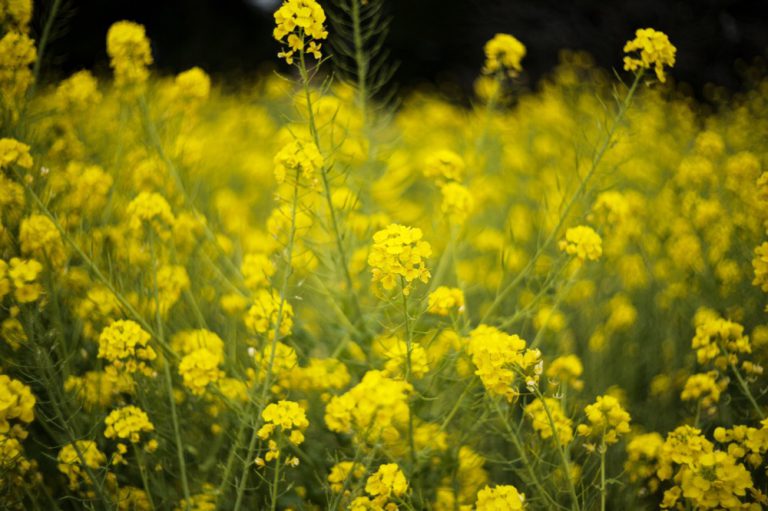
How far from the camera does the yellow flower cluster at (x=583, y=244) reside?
1.82m

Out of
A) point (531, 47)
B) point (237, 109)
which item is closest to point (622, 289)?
point (237, 109)

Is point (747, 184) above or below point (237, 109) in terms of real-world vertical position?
above

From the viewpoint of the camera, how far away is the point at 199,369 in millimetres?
1586

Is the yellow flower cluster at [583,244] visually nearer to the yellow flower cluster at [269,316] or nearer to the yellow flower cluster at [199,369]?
the yellow flower cluster at [269,316]

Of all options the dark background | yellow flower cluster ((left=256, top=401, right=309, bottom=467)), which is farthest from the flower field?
the dark background

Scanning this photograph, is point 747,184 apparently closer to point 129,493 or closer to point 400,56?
point 129,493

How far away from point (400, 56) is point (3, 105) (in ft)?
25.1

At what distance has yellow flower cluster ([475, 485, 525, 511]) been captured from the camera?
1271 mm

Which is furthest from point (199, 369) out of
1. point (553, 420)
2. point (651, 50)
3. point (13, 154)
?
point (651, 50)

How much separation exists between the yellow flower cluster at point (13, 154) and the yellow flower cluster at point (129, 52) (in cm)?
55

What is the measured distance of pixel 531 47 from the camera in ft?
24.2

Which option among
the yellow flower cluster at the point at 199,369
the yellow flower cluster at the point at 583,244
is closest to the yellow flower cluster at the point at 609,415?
the yellow flower cluster at the point at 583,244

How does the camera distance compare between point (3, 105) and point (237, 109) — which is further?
point (237, 109)

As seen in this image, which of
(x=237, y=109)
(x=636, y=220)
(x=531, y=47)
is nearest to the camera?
(x=636, y=220)
